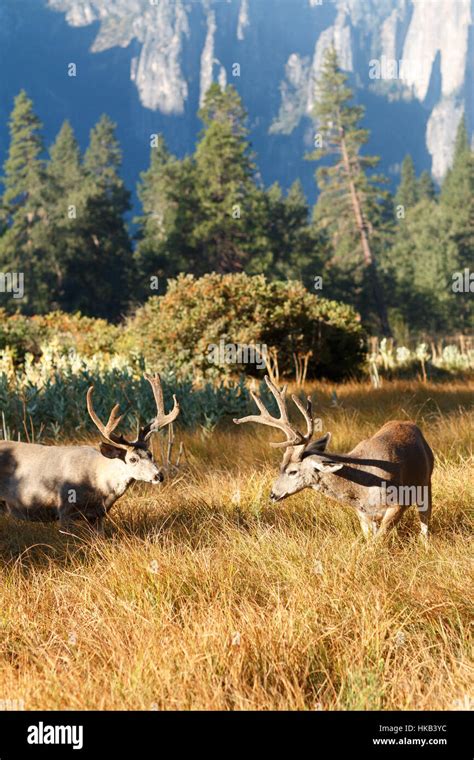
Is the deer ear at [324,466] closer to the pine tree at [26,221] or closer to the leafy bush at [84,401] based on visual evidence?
the leafy bush at [84,401]

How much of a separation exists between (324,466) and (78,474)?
6.56 feet

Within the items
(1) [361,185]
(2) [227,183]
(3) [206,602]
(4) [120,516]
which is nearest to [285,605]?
(3) [206,602]

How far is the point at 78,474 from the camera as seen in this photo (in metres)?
6.34

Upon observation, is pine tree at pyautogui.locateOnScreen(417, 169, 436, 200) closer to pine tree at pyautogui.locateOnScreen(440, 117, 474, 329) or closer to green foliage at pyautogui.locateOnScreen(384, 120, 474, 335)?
green foliage at pyautogui.locateOnScreen(384, 120, 474, 335)

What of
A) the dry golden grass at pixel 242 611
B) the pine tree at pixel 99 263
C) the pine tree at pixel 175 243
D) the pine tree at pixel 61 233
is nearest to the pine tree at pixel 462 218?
the pine tree at pixel 175 243

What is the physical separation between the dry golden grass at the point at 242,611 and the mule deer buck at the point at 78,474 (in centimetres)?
23

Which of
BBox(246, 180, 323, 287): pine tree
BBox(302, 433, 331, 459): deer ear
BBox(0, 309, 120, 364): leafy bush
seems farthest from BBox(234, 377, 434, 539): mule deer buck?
BBox(246, 180, 323, 287): pine tree

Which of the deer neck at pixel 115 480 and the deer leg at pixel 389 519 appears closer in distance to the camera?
the deer leg at pixel 389 519

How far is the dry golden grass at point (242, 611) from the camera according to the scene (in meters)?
3.90

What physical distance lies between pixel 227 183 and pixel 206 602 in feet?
140

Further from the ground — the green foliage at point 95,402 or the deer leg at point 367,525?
the green foliage at point 95,402

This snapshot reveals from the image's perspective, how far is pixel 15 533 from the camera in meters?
6.58
